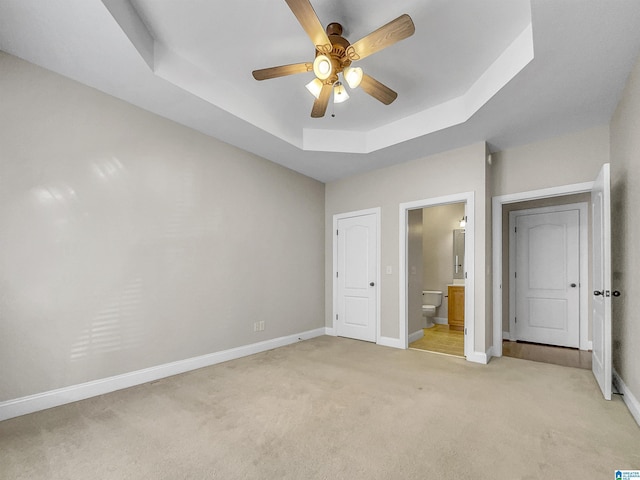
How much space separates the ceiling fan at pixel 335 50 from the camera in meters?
1.99

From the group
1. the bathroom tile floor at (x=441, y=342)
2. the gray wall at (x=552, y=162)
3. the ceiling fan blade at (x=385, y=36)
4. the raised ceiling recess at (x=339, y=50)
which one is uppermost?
the raised ceiling recess at (x=339, y=50)

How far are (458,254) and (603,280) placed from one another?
3.89 metres

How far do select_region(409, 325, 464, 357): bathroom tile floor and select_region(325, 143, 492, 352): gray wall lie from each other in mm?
486

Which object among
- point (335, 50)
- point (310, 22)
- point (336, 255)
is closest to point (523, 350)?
point (336, 255)

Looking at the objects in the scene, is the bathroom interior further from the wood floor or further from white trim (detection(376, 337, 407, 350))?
white trim (detection(376, 337, 407, 350))

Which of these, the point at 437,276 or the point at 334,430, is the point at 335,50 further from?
the point at 437,276

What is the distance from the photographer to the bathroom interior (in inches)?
200

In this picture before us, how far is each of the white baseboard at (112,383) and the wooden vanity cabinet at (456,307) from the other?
3694 millimetres

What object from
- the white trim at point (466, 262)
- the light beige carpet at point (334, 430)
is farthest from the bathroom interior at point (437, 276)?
the light beige carpet at point (334, 430)

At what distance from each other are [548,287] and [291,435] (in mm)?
4573

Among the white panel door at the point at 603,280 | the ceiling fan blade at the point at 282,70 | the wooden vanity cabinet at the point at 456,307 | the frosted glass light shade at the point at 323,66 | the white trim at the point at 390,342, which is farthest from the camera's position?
the wooden vanity cabinet at the point at 456,307

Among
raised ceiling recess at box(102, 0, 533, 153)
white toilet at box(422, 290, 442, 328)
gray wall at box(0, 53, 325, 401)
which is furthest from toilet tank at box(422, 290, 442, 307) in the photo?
raised ceiling recess at box(102, 0, 533, 153)

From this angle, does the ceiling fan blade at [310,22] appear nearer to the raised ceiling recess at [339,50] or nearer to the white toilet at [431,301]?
the raised ceiling recess at [339,50]

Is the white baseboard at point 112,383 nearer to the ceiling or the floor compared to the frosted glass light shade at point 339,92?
nearer to the floor
